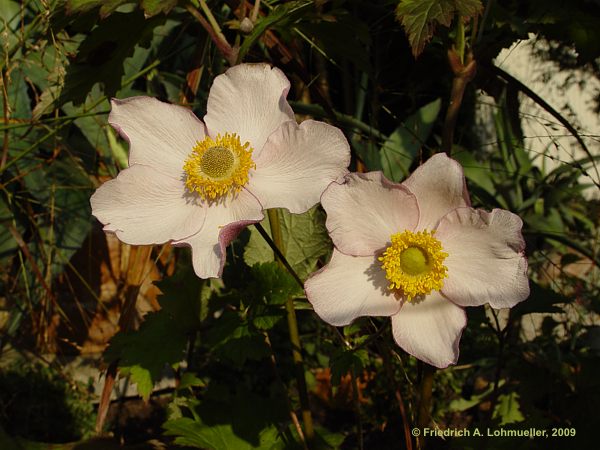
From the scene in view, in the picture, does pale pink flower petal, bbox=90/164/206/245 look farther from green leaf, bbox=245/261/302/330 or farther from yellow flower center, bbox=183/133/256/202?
green leaf, bbox=245/261/302/330

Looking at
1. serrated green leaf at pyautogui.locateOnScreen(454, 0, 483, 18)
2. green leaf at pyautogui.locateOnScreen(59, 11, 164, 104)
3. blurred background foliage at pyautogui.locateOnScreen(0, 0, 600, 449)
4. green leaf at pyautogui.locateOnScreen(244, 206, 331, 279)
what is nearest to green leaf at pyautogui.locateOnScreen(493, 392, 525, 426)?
blurred background foliage at pyautogui.locateOnScreen(0, 0, 600, 449)

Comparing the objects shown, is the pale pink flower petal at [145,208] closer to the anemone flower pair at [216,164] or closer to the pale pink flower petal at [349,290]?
the anemone flower pair at [216,164]

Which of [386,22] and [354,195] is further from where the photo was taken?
[386,22]

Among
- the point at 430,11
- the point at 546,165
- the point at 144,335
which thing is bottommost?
the point at 546,165

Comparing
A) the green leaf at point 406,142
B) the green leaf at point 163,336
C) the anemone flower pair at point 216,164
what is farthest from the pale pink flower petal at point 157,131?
the green leaf at point 406,142

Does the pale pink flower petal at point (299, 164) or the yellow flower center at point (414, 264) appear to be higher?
the pale pink flower petal at point (299, 164)

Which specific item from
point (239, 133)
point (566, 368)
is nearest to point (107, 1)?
A: point (239, 133)

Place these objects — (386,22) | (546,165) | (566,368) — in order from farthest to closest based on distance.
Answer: (546,165)
(386,22)
(566,368)

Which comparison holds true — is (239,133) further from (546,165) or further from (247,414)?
(546,165)
